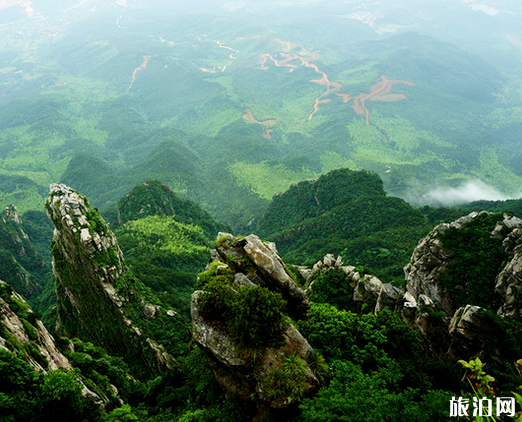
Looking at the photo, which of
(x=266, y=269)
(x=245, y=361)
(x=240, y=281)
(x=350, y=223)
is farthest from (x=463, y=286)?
(x=350, y=223)

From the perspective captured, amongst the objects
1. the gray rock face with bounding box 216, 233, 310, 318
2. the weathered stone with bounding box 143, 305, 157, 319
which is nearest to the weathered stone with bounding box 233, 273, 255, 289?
the gray rock face with bounding box 216, 233, 310, 318

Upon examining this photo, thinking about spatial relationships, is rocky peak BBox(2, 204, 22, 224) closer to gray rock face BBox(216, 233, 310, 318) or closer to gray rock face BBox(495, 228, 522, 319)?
gray rock face BBox(216, 233, 310, 318)

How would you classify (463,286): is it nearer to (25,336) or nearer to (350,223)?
(25,336)

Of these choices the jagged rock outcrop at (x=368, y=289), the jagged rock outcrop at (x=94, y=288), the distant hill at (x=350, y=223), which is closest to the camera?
the jagged rock outcrop at (x=368, y=289)

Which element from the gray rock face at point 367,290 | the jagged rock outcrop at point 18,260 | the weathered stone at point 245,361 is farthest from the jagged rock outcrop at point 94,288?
the jagged rock outcrop at point 18,260

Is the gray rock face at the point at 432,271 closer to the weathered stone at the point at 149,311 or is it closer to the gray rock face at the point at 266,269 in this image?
the gray rock face at the point at 266,269
